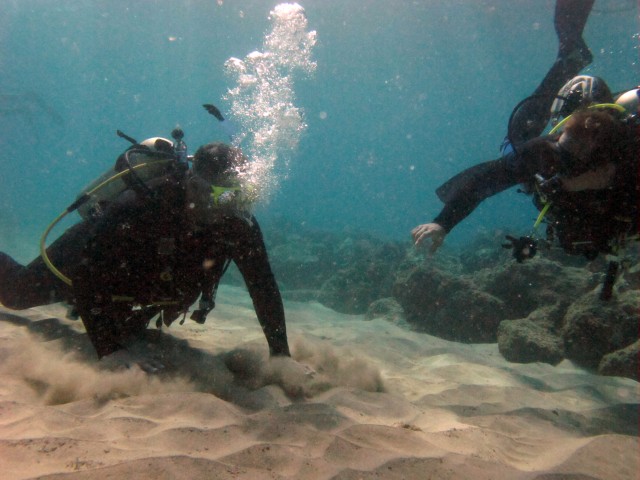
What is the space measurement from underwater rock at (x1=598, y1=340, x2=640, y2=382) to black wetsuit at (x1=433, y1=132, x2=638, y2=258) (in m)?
1.55

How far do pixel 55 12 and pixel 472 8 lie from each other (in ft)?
167

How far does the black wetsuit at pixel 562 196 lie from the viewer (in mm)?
3141

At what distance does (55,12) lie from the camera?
44344mm

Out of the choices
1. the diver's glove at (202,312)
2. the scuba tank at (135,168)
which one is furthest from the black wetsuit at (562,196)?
the scuba tank at (135,168)

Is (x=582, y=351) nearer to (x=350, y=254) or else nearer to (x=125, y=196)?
(x=125, y=196)

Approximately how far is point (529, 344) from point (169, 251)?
517 cm

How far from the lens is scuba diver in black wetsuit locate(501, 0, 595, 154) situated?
5484 millimetres

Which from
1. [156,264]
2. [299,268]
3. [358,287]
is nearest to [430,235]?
[156,264]

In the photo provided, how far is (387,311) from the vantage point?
29.3 feet

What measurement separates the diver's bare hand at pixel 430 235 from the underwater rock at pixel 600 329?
3.10 m

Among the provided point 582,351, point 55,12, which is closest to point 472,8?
point 582,351

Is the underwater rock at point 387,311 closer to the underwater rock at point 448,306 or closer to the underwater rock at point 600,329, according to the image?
the underwater rock at point 448,306

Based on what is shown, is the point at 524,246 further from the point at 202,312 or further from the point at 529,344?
the point at 202,312

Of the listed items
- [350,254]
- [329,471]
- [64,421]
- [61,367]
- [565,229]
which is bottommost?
[329,471]
